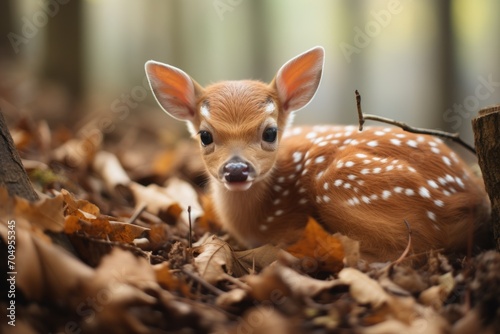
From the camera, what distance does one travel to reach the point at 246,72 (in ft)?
47.2

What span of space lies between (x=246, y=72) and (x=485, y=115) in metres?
12.3

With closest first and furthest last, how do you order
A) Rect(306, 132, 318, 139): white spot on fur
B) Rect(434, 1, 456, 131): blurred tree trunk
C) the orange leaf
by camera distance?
1. the orange leaf
2. Rect(306, 132, 318, 139): white spot on fur
3. Rect(434, 1, 456, 131): blurred tree trunk

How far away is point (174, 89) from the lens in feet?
10.7

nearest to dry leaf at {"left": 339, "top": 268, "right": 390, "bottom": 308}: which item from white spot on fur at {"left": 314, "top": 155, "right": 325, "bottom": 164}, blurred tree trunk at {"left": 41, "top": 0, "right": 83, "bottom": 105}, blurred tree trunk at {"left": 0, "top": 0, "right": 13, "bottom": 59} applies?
white spot on fur at {"left": 314, "top": 155, "right": 325, "bottom": 164}

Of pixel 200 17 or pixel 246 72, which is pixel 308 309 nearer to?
pixel 246 72

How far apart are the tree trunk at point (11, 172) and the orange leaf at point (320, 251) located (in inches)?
49.8

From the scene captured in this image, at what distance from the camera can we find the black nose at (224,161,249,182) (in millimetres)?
2719

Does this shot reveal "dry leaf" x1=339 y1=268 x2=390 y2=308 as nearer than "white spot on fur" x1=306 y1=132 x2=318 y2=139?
Yes

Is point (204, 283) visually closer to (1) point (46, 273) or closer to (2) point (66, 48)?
(1) point (46, 273)

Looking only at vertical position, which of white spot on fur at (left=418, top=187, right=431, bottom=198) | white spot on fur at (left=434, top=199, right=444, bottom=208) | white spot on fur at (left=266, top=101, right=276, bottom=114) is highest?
white spot on fur at (left=266, top=101, right=276, bottom=114)

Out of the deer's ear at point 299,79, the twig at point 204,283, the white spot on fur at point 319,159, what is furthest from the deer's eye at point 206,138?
the twig at point 204,283

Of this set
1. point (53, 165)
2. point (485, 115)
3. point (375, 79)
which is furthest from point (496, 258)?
point (375, 79)

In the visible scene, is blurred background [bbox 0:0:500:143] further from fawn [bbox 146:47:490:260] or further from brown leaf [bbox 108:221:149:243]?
brown leaf [bbox 108:221:149:243]

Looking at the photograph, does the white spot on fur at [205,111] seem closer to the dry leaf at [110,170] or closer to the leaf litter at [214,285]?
the leaf litter at [214,285]
